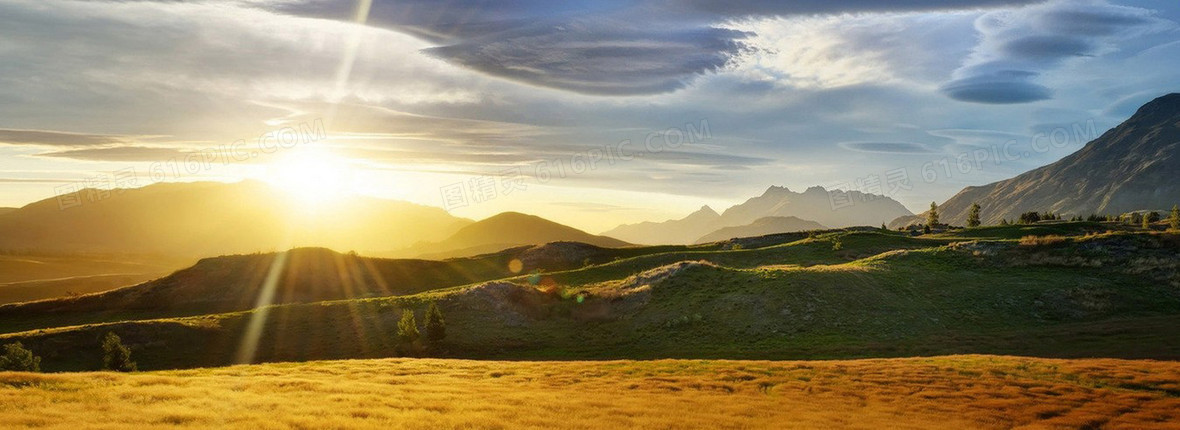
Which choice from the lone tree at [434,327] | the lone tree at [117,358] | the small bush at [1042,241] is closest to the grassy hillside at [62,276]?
the lone tree at [117,358]

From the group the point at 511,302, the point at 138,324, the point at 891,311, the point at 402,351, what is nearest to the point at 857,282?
the point at 891,311

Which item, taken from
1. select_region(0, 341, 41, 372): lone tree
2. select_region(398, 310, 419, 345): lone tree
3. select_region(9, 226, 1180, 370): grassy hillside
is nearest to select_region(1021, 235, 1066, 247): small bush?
select_region(9, 226, 1180, 370): grassy hillside

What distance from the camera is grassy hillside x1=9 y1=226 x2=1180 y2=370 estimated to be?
42875 millimetres

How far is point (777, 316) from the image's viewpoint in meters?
49.2

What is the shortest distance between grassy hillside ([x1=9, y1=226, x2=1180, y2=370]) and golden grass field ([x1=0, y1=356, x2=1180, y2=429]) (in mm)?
10674

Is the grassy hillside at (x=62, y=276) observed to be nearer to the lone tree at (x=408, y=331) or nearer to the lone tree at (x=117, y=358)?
the lone tree at (x=117, y=358)

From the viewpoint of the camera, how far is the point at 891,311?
163 ft

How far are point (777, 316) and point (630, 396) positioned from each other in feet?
95.9

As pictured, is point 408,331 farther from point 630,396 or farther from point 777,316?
point 777,316

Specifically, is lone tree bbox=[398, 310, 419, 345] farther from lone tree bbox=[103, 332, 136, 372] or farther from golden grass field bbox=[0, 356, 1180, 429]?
lone tree bbox=[103, 332, 136, 372]

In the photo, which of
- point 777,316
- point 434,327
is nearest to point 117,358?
point 434,327

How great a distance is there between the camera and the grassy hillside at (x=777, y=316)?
4288cm

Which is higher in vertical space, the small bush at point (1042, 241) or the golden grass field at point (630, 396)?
the small bush at point (1042, 241)

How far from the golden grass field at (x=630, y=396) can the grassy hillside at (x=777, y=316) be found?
35.0 ft
